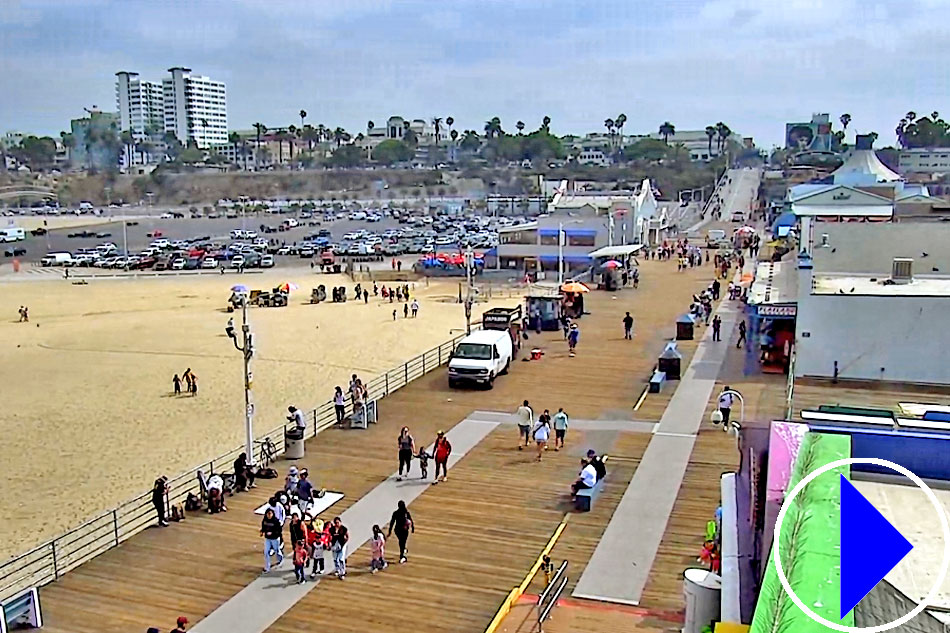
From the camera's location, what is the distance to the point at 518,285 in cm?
5803

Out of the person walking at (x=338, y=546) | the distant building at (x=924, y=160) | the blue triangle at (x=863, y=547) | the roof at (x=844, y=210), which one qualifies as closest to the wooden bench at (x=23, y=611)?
the person walking at (x=338, y=546)

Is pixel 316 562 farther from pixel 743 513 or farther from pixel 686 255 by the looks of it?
pixel 686 255

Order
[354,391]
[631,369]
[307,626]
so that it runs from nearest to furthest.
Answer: [307,626], [354,391], [631,369]

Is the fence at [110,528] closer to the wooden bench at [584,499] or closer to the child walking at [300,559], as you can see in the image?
the child walking at [300,559]

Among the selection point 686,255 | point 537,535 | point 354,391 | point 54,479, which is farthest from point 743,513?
point 686,255

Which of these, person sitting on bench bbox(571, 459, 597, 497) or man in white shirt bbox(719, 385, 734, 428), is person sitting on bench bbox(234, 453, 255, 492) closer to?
person sitting on bench bbox(571, 459, 597, 497)

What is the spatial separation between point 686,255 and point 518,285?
601 inches

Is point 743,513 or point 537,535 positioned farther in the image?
point 537,535

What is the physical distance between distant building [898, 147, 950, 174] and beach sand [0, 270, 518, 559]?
147m

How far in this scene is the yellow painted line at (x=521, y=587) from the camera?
1165 cm

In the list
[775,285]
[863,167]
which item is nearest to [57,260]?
[775,285]

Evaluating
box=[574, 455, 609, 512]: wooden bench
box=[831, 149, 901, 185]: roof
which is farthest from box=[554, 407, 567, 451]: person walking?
box=[831, 149, 901, 185]: roof

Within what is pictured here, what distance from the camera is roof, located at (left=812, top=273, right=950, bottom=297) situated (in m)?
24.8
